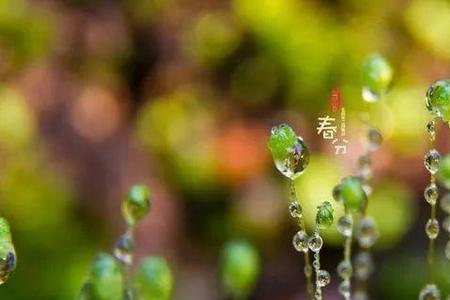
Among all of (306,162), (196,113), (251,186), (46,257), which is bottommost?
(306,162)

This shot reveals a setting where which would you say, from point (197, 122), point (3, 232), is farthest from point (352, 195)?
point (197, 122)

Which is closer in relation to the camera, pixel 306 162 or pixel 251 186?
pixel 306 162

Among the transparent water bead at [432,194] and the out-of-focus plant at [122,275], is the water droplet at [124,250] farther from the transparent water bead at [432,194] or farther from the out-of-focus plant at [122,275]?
the transparent water bead at [432,194]

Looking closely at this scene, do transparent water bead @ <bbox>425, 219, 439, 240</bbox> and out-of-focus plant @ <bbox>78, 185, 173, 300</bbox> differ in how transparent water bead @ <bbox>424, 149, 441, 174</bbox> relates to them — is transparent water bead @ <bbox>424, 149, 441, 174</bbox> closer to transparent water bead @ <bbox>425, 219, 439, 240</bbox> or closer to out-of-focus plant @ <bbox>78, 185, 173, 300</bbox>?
transparent water bead @ <bbox>425, 219, 439, 240</bbox>

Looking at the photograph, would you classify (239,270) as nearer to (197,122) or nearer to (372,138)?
(372,138)

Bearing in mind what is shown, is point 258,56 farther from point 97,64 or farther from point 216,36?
point 97,64

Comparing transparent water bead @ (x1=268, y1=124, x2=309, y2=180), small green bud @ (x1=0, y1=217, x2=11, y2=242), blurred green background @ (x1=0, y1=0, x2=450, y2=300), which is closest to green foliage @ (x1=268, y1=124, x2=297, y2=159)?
transparent water bead @ (x1=268, y1=124, x2=309, y2=180)

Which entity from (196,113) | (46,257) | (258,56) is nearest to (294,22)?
(258,56)
